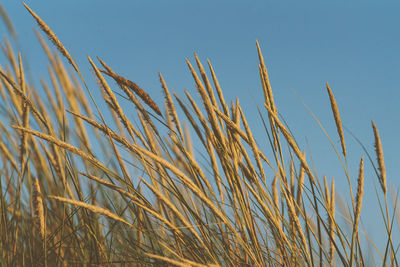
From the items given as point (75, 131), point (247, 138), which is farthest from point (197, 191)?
point (75, 131)

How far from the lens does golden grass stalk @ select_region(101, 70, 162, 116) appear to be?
94cm

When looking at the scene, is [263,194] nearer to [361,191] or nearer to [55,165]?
[361,191]

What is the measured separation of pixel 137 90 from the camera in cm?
95

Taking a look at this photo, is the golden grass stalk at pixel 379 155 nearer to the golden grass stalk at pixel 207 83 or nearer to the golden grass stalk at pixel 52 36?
the golden grass stalk at pixel 207 83

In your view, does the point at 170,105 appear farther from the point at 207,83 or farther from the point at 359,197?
the point at 359,197

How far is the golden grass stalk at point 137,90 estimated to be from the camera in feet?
3.10

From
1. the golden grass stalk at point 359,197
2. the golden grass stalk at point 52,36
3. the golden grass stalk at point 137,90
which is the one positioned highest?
the golden grass stalk at point 52,36

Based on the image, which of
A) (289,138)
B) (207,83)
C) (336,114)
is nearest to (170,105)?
(207,83)

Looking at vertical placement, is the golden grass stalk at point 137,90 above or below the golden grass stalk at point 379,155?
above

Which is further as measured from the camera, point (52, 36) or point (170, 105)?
point (170, 105)

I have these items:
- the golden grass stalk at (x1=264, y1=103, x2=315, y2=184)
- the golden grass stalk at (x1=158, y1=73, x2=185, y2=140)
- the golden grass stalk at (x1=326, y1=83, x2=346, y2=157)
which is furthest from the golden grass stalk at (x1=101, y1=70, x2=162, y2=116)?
the golden grass stalk at (x1=326, y1=83, x2=346, y2=157)

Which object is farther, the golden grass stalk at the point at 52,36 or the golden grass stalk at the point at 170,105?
the golden grass stalk at the point at 170,105

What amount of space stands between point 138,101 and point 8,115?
1.95 feet

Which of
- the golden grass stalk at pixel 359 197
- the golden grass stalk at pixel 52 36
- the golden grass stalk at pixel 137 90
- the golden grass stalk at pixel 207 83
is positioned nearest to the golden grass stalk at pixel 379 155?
the golden grass stalk at pixel 359 197
